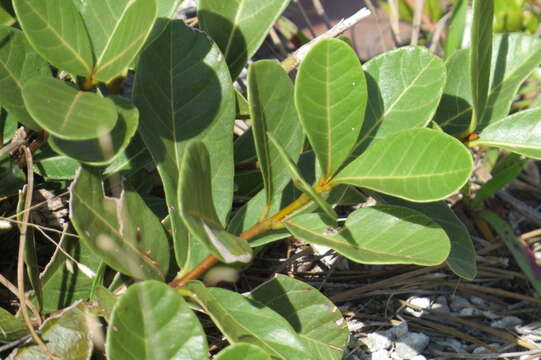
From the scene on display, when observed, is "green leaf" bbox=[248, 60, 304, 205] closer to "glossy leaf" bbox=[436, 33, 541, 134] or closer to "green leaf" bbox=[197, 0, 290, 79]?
"green leaf" bbox=[197, 0, 290, 79]

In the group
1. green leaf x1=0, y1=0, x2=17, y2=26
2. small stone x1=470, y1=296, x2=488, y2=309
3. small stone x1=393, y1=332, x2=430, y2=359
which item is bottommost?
small stone x1=470, y1=296, x2=488, y2=309

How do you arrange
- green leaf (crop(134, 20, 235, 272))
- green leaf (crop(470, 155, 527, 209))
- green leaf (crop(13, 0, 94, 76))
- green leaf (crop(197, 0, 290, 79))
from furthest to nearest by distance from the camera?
green leaf (crop(470, 155, 527, 209))
green leaf (crop(197, 0, 290, 79))
green leaf (crop(134, 20, 235, 272))
green leaf (crop(13, 0, 94, 76))

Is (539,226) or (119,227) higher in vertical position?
(119,227)

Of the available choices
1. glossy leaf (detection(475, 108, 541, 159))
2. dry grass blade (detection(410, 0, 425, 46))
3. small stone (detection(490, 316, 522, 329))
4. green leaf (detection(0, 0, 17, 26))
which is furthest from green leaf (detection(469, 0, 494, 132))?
dry grass blade (detection(410, 0, 425, 46))

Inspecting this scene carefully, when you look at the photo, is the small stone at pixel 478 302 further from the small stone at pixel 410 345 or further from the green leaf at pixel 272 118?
the green leaf at pixel 272 118

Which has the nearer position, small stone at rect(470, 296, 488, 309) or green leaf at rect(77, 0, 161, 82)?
green leaf at rect(77, 0, 161, 82)

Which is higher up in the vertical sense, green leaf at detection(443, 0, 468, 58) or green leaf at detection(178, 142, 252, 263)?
green leaf at detection(178, 142, 252, 263)

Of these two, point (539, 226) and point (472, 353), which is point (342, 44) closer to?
point (472, 353)

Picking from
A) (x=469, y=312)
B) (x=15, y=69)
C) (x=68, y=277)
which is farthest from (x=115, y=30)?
(x=469, y=312)

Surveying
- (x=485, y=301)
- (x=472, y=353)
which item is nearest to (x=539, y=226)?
(x=485, y=301)
